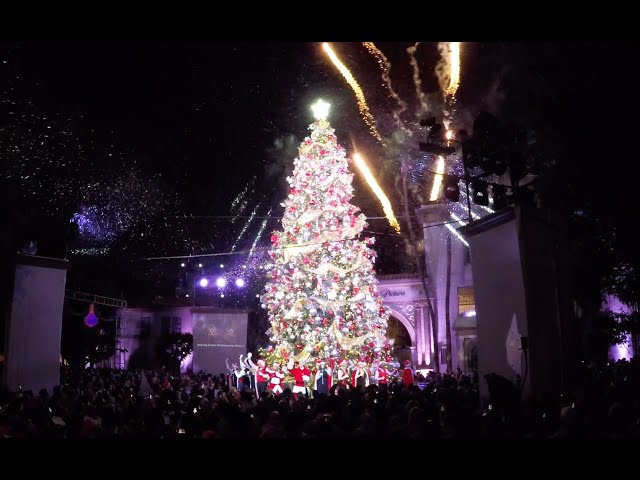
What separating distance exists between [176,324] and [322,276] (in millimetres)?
28195

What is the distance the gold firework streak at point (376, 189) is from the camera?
3218cm

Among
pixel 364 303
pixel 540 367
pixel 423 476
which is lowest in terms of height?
pixel 423 476

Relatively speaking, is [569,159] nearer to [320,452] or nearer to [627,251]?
[627,251]

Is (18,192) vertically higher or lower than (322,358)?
higher

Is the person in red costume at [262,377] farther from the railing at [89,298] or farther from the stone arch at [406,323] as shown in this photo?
the stone arch at [406,323]

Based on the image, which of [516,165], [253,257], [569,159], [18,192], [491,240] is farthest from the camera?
[253,257]

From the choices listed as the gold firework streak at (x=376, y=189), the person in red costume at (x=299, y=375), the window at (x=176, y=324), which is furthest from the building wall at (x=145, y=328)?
the person in red costume at (x=299, y=375)

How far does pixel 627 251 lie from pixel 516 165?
304 cm

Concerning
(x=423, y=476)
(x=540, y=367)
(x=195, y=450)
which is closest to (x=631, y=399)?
(x=540, y=367)

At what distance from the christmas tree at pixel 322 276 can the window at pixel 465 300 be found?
42.8 feet

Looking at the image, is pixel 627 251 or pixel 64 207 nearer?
pixel 627 251

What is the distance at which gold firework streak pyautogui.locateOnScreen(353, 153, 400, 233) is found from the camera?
3218cm

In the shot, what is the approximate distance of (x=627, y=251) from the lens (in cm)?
1237

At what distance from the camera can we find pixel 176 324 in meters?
46.1
